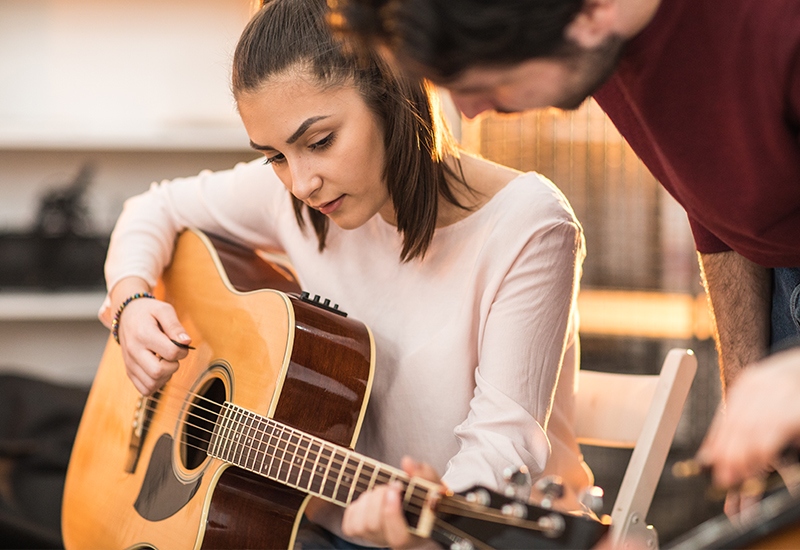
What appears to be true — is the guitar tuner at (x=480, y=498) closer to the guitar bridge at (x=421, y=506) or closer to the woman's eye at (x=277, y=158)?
the guitar bridge at (x=421, y=506)

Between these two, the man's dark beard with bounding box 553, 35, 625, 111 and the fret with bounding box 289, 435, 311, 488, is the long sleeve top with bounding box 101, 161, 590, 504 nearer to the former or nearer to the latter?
the fret with bounding box 289, 435, 311, 488

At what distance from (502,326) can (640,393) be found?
32 cm

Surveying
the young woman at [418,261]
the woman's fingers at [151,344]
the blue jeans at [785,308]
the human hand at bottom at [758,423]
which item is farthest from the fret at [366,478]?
the blue jeans at [785,308]

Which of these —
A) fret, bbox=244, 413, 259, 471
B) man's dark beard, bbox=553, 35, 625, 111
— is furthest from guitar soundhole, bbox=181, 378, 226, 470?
man's dark beard, bbox=553, 35, 625, 111

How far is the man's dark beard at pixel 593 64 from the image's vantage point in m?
→ 0.59

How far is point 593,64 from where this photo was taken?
0.60 meters

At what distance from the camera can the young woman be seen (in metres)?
0.88

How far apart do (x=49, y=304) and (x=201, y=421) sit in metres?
1.27

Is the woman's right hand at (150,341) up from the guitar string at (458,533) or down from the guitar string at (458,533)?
up

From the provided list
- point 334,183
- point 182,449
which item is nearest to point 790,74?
point 334,183

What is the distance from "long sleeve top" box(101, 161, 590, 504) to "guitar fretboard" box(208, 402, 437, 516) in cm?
13

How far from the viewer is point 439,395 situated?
975 mm

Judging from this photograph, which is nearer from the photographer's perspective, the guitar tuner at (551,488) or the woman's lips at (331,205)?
the guitar tuner at (551,488)

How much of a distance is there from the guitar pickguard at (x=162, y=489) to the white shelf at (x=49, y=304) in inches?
43.7
